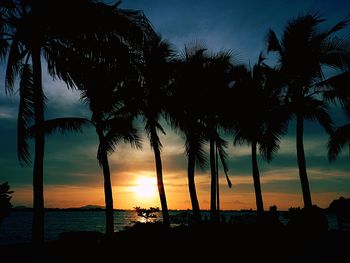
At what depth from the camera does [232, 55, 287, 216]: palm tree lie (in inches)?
775

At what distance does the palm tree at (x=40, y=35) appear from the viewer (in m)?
8.41

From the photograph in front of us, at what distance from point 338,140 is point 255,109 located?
19.2 feet

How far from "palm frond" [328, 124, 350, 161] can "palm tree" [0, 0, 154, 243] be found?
17.2 metres

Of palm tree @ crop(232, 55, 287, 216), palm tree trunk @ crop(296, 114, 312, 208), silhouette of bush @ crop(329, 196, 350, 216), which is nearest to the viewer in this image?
palm tree trunk @ crop(296, 114, 312, 208)

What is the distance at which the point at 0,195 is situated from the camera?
10.1 m

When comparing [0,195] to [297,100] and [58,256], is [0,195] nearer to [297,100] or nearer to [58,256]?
[58,256]

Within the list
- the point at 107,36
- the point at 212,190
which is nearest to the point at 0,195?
the point at 107,36

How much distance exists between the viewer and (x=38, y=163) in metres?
8.80

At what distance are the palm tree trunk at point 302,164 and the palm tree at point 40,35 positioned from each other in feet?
37.3

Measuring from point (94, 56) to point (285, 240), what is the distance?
8.32 metres

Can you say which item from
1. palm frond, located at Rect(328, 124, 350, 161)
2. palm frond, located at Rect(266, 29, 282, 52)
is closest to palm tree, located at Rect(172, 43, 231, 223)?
palm frond, located at Rect(266, 29, 282, 52)

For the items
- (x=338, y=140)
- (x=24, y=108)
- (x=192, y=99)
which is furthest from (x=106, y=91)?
(x=338, y=140)

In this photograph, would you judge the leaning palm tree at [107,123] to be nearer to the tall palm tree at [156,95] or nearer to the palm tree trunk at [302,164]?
the tall palm tree at [156,95]

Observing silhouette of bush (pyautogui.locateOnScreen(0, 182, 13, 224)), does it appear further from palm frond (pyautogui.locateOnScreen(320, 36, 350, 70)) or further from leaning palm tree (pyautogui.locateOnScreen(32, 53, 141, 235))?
palm frond (pyautogui.locateOnScreen(320, 36, 350, 70))
